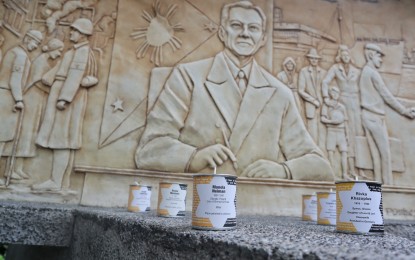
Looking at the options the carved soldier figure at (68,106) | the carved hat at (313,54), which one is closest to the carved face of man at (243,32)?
the carved hat at (313,54)

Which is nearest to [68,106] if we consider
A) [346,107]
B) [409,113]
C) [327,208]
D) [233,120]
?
[233,120]

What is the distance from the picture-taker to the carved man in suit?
2.90m

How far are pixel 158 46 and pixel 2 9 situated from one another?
1370 millimetres

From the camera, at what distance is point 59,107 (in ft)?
9.25

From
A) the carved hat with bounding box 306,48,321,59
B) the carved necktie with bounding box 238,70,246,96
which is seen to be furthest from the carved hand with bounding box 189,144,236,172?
the carved hat with bounding box 306,48,321,59

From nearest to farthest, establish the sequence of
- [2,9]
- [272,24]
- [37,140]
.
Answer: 1. [37,140]
2. [2,9]
3. [272,24]

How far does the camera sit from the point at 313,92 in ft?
10.9

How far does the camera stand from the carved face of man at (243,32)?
10.6 feet

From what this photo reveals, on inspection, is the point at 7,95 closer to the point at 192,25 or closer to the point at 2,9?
the point at 2,9

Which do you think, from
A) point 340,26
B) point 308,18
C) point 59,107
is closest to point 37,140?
point 59,107

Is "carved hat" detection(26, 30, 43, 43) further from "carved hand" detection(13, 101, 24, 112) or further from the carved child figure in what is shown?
the carved child figure

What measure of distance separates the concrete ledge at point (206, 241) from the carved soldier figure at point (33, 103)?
984mm

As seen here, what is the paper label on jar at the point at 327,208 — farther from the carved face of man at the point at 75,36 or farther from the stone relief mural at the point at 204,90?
the carved face of man at the point at 75,36

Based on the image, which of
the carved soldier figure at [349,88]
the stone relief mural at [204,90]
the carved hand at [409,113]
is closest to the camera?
the stone relief mural at [204,90]
